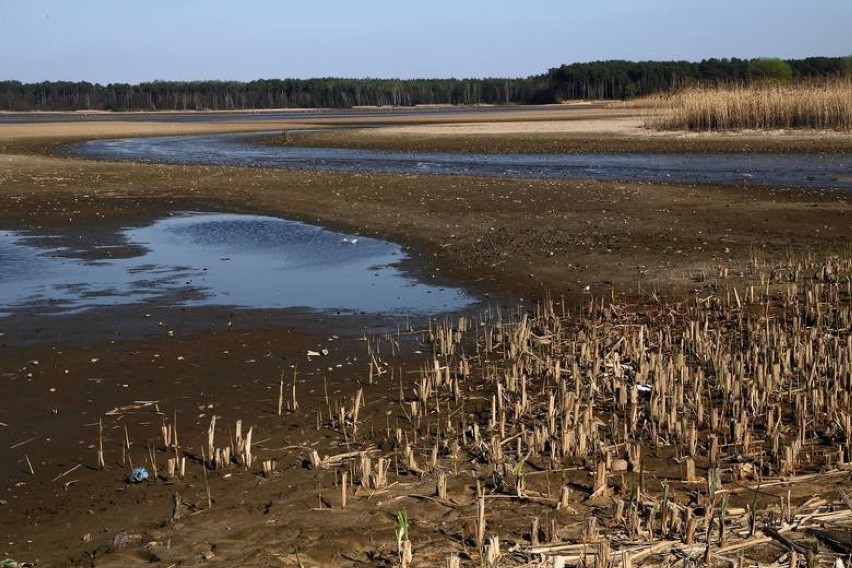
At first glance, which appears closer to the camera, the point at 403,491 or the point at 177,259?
the point at 403,491

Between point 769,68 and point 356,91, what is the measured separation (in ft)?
175

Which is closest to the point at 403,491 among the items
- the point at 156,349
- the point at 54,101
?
the point at 156,349

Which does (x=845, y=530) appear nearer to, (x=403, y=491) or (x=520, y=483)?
(x=520, y=483)

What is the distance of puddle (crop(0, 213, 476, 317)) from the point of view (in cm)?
1233

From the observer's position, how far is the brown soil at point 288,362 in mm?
5613

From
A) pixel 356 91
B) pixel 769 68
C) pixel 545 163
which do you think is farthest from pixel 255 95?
pixel 545 163

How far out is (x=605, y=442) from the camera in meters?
6.88

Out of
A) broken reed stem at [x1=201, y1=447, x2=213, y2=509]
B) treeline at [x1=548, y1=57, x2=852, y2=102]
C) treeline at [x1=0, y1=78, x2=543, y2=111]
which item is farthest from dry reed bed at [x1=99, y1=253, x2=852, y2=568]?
treeline at [x1=0, y1=78, x2=543, y2=111]

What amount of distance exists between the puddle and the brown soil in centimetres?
68

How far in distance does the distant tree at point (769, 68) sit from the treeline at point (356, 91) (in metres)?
5.04

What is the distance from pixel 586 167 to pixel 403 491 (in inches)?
958

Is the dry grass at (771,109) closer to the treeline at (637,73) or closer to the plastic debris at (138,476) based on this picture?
the plastic debris at (138,476)

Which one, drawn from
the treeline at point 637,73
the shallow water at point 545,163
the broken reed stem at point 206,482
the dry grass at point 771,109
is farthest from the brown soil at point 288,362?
the treeline at point 637,73

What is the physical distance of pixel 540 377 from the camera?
28.6 feet
